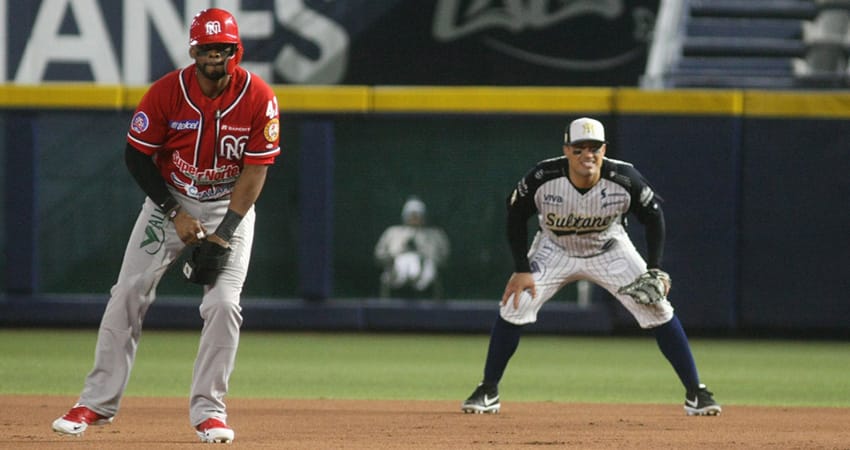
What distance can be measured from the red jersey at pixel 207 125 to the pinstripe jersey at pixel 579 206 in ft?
5.77

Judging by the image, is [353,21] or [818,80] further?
[353,21]

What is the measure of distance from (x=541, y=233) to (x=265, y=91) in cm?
213

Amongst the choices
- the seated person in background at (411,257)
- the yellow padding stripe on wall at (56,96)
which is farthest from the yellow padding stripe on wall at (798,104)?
the yellow padding stripe on wall at (56,96)

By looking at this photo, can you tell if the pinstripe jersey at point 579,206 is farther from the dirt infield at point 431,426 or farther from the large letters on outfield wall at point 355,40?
the large letters on outfield wall at point 355,40

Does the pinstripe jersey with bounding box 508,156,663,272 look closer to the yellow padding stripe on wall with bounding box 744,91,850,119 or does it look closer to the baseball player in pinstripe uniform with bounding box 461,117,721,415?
the baseball player in pinstripe uniform with bounding box 461,117,721,415

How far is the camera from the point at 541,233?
700cm

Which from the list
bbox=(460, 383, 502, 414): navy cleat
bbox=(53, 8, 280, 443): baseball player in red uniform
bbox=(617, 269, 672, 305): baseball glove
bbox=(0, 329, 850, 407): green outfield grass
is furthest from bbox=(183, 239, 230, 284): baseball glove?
bbox=(0, 329, 850, 407): green outfield grass

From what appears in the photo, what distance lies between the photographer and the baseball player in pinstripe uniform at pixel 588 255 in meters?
6.59

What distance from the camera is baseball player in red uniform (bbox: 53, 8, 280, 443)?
521 cm

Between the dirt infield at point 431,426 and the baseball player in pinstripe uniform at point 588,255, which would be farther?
the baseball player in pinstripe uniform at point 588,255

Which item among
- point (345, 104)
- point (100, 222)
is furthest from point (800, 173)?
point (100, 222)

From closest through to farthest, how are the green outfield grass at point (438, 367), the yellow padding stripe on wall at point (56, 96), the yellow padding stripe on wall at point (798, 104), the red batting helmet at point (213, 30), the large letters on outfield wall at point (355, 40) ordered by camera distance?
the red batting helmet at point (213, 30), the green outfield grass at point (438, 367), the yellow padding stripe on wall at point (798, 104), the yellow padding stripe on wall at point (56, 96), the large letters on outfield wall at point (355, 40)

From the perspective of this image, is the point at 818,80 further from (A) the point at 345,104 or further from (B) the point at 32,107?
(B) the point at 32,107

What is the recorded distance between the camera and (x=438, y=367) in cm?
921
